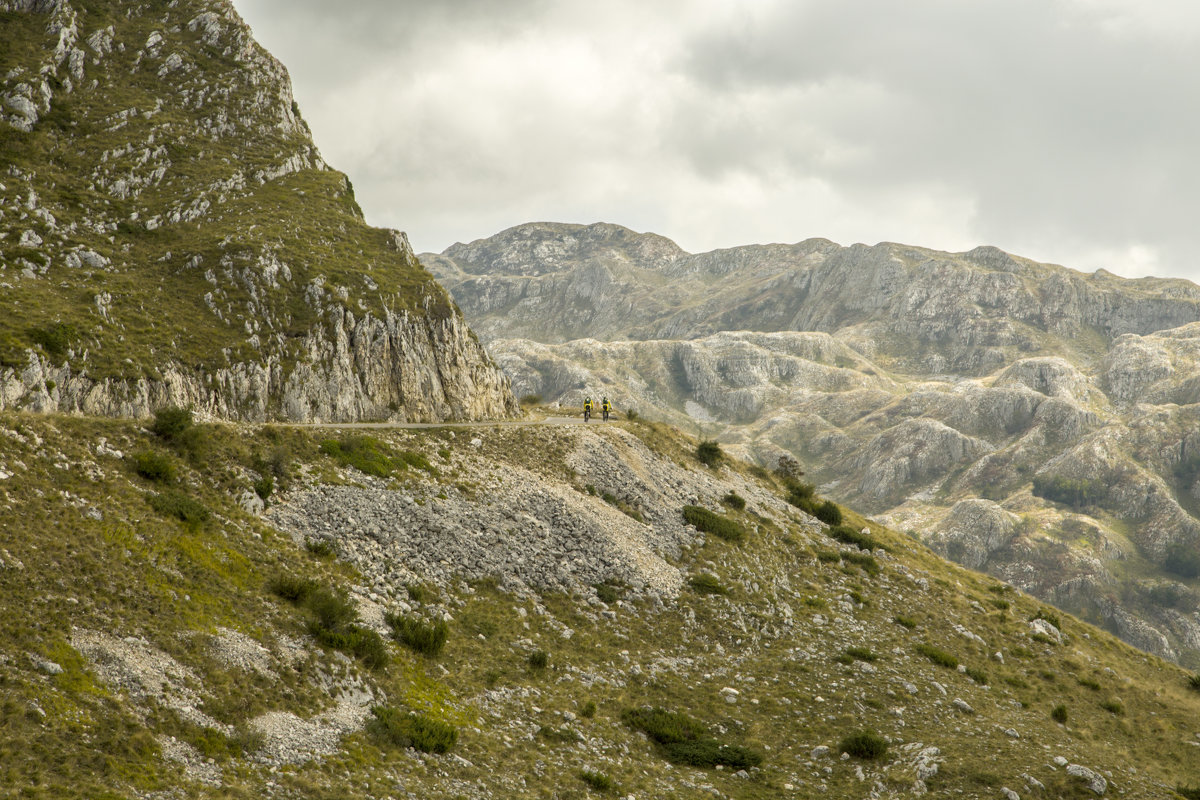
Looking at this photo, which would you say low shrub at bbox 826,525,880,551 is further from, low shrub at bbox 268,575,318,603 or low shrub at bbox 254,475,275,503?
low shrub at bbox 268,575,318,603

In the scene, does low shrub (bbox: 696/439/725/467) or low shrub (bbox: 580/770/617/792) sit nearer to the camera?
low shrub (bbox: 580/770/617/792)

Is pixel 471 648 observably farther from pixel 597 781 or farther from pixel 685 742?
pixel 685 742

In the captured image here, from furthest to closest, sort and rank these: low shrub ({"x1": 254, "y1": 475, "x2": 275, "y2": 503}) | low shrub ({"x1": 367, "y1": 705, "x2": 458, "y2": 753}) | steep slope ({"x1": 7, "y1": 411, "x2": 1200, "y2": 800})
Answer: low shrub ({"x1": 254, "y1": 475, "x2": 275, "y2": 503}), low shrub ({"x1": 367, "y1": 705, "x2": 458, "y2": 753}), steep slope ({"x1": 7, "y1": 411, "x2": 1200, "y2": 800})

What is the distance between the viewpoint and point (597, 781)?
21.0 meters

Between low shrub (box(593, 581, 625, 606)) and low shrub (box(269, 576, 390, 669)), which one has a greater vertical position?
low shrub (box(269, 576, 390, 669))

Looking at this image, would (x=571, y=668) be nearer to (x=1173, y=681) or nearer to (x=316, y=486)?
(x=316, y=486)

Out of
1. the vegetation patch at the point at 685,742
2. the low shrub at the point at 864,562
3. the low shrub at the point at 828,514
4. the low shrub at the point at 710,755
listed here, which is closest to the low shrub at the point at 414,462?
the vegetation patch at the point at 685,742

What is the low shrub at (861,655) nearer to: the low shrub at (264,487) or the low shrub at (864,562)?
the low shrub at (864,562)

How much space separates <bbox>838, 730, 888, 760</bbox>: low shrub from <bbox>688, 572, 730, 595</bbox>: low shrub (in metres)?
14.0

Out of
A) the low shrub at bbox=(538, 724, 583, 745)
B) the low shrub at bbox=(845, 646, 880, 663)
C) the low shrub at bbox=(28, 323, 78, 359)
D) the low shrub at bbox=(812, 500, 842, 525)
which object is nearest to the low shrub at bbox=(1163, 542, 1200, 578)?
the low shrub at bbox=(812, 500, 842, 525)

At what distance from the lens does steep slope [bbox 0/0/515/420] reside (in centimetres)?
4484

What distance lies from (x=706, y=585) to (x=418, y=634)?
67.0ft

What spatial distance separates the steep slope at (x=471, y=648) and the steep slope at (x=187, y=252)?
55.9 ft

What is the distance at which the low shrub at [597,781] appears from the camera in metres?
21.0
